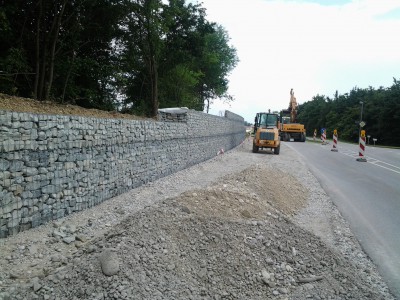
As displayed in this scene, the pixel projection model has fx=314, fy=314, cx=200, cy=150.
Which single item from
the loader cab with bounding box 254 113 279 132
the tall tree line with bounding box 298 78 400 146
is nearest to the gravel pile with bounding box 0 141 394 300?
the loader cab with bounding box 254 113 279 132

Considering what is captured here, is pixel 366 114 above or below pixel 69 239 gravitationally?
above

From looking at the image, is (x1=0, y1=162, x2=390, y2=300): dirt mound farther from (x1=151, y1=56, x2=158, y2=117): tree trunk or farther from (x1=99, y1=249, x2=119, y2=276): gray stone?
(x1=151, y1=56, x2=158, y2=117): tree trunk

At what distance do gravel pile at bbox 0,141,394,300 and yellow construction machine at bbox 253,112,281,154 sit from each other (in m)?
12.8

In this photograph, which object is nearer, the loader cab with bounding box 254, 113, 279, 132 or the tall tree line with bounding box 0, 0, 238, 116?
the tall tree line with bounding box 0, 0, 238, 116

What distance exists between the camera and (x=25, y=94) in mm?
13414

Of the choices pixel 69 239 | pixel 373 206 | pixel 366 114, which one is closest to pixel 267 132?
pixel 373 206

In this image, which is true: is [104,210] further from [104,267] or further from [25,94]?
[25,94]

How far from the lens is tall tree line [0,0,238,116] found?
12.6 metres

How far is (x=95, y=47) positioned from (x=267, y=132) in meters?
10.9

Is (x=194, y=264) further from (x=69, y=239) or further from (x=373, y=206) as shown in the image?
(x=373, y=206)

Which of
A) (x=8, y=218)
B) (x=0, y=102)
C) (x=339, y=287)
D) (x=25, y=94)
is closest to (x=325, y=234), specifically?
(x=339, y=287)

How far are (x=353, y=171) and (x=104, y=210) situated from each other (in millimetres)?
10752

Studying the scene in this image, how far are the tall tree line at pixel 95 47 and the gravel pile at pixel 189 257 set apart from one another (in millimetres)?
8286

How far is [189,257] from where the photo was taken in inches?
162
